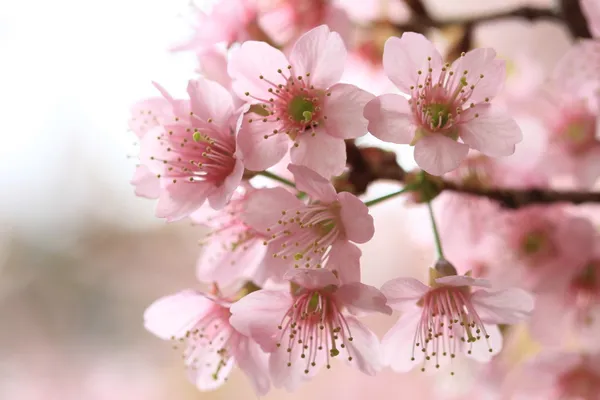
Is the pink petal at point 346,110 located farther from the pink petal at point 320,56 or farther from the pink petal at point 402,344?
the pink petal at point 402,344

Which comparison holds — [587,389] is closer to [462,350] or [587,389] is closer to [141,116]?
[462,350]

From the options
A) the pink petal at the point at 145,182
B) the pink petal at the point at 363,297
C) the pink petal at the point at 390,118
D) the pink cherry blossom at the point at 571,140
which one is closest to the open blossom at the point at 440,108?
the pink petal at the point at 390,118

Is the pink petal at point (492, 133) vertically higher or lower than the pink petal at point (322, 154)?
lower

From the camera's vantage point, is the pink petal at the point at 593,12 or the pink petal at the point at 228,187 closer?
the pink petal at the point at 228,187

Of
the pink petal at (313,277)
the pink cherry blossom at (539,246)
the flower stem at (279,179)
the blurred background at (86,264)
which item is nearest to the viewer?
the pink petal at (313,277)

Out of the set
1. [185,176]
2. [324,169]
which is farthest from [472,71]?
[185,176]

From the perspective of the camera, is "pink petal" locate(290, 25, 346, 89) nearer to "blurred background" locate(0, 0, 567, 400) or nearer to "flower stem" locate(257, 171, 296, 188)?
"flower stem" locate(257, 171, 296, 188)

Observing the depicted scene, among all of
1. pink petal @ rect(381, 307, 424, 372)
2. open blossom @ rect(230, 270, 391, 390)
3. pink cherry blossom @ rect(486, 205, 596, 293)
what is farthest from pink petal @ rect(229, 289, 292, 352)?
pink cherry blossom @ rect(486, 205, 596, 293)
